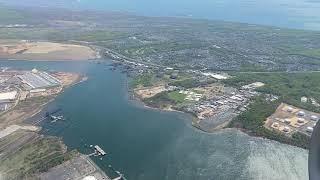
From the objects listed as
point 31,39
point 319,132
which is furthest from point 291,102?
point 31,39

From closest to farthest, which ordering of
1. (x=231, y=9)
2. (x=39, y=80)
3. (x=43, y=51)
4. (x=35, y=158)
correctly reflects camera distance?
(x=35, y=158)
(x=39, y=80)
(x=43, y=51)
(x=231, y=9)

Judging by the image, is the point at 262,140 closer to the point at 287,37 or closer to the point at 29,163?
the point at 29,163

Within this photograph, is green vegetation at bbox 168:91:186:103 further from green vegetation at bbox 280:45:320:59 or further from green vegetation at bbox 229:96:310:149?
green vegetation at bbox 280:45:320:59

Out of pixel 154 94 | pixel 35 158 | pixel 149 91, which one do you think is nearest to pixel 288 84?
pixel 154 94

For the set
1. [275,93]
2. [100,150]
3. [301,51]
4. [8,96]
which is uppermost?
[301,51]

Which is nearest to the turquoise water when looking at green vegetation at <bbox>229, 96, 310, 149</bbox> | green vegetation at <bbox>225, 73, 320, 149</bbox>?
green vegetation at <bbox>229, 96, 310, 149</bbox>

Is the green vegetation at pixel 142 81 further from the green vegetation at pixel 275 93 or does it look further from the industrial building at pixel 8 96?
the industrial building at pixel 8 96

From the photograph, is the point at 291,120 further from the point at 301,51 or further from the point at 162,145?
the point at 301,51

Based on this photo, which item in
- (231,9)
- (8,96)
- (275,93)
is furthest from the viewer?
(231,9)
